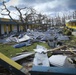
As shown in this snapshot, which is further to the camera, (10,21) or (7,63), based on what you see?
(10,21)

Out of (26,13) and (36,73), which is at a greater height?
(26,13)

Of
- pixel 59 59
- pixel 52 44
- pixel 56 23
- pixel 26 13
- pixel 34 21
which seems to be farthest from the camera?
pixel 56 23

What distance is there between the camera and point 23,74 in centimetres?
657

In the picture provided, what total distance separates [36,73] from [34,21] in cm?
4838

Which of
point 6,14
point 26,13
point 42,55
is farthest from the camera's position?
point 26,13

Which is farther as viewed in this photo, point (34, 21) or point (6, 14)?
point (34, 21)

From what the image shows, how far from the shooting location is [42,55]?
28.2 ft

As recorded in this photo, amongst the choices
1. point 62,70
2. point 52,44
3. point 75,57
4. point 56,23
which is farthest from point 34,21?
point 62,70

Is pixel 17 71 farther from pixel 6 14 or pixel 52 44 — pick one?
pixel 6 14

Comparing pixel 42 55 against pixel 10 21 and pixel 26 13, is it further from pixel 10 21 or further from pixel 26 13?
pixel 26 13

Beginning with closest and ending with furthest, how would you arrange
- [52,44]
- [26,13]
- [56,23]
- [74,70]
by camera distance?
1. [74,70]
2. [52,44]
3. [26,13]
4. [56,23]

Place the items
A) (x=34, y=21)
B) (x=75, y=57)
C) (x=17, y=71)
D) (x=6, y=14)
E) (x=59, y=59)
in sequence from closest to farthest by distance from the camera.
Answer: (x=17, y=71), (x=59, y=59), (x=75, y=57), (x=6, y=14), (x=34, y=21)

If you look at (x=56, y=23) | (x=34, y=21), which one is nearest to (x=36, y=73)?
(x=34, y=21)

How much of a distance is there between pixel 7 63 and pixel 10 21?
28502 millimetres
